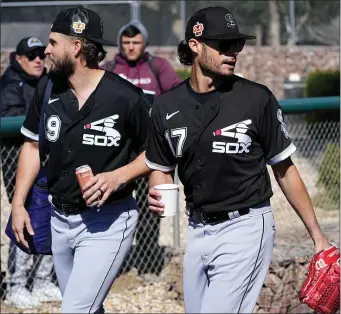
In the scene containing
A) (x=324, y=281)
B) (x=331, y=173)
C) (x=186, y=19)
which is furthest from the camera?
(x=186, y=19)

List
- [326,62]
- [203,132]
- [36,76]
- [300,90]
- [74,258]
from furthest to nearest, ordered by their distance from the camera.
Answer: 1. [326,62]
2. [300,90]
3. [36,76]
4. [74,258]
5. [203,132]

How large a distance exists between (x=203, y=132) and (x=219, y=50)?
394mm

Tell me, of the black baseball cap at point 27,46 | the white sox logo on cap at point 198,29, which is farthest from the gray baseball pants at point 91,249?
the black baseball cap at point 27,46

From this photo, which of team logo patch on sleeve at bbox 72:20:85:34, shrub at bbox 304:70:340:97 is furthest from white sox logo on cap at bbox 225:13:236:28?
shrub at bbox 304:70:340:97

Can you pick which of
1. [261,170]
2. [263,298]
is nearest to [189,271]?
[261,170]

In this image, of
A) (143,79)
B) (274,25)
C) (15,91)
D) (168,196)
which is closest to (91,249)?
(168,196)

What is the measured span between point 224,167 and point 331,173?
398cm

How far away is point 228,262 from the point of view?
4.13 meters

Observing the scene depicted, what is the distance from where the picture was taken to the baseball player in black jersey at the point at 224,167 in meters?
4.14

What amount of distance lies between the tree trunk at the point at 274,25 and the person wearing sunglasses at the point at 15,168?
12558 millimetres

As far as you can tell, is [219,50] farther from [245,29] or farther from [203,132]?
[245,29]

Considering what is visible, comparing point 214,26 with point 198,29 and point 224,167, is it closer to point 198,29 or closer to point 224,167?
point 198,29

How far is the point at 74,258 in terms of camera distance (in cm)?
457

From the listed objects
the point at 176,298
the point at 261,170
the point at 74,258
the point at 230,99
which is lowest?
the point at 176,298
